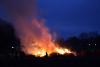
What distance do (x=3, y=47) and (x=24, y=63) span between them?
3181 cm

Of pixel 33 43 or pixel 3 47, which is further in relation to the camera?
pixel 33 43

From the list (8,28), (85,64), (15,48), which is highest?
(8,28)

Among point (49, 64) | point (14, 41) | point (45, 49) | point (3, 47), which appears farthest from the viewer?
point (45, 49)

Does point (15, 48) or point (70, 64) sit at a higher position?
point (15, 48)

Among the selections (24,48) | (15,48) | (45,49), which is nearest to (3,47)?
(15,48)

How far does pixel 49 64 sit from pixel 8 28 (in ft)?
117

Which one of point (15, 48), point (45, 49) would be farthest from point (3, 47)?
point (45, 49)

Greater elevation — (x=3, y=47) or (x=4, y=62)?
(x=3, y=47)

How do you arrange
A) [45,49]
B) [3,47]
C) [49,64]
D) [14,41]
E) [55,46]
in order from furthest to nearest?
1. [55,46]
2. [45,49]
3. [14,41]
4. [3,47]
5. [49,64]

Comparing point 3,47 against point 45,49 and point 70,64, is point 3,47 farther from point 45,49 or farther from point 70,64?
point 70,64

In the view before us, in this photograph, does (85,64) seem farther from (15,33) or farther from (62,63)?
(15,33)

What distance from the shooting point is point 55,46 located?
91750 mm

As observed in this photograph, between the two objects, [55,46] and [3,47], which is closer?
[3,47]

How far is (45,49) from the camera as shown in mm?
84875
